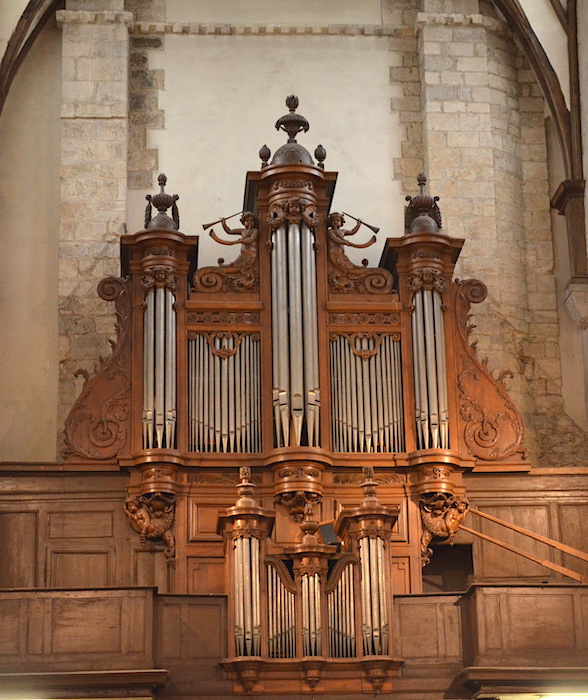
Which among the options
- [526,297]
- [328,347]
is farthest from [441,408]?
[526,297]

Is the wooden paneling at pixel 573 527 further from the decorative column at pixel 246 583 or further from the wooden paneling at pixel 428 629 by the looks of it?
the decorative column at pixel 246 583

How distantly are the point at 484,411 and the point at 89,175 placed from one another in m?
5.47

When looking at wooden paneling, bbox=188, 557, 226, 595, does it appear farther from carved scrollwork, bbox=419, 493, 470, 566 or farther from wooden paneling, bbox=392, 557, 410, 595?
carved scrollwork, bbox=419, 493, 470, 566

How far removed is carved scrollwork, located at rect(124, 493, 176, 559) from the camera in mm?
15773

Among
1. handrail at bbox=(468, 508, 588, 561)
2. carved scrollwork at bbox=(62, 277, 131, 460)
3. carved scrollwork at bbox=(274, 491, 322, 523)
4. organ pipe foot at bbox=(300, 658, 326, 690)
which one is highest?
carved scrollwork at bbox=(62, 277, 131, 460)

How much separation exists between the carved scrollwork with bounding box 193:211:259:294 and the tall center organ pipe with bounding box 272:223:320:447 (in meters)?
0.25

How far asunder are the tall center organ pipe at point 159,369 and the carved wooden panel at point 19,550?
145 cm

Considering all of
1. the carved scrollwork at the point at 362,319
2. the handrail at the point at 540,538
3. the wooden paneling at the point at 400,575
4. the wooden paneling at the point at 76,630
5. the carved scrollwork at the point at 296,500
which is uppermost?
the carved scrollwork at the point at 362,319

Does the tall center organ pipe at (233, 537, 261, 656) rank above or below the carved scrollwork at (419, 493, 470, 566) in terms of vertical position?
below

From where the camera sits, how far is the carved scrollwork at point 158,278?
16562 mm

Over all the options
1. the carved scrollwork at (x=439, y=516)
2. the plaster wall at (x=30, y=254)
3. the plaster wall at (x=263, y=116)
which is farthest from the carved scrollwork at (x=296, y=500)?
the plaster wall at (x=263, y=116)

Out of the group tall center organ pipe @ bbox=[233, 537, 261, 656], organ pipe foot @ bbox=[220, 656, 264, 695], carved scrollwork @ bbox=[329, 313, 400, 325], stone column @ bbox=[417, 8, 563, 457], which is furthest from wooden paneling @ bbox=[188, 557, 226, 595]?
stone column @ bbox=[417, 8, 563, 457]

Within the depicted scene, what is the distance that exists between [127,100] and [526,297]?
5.28 meters

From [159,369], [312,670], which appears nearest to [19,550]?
[159,369]
